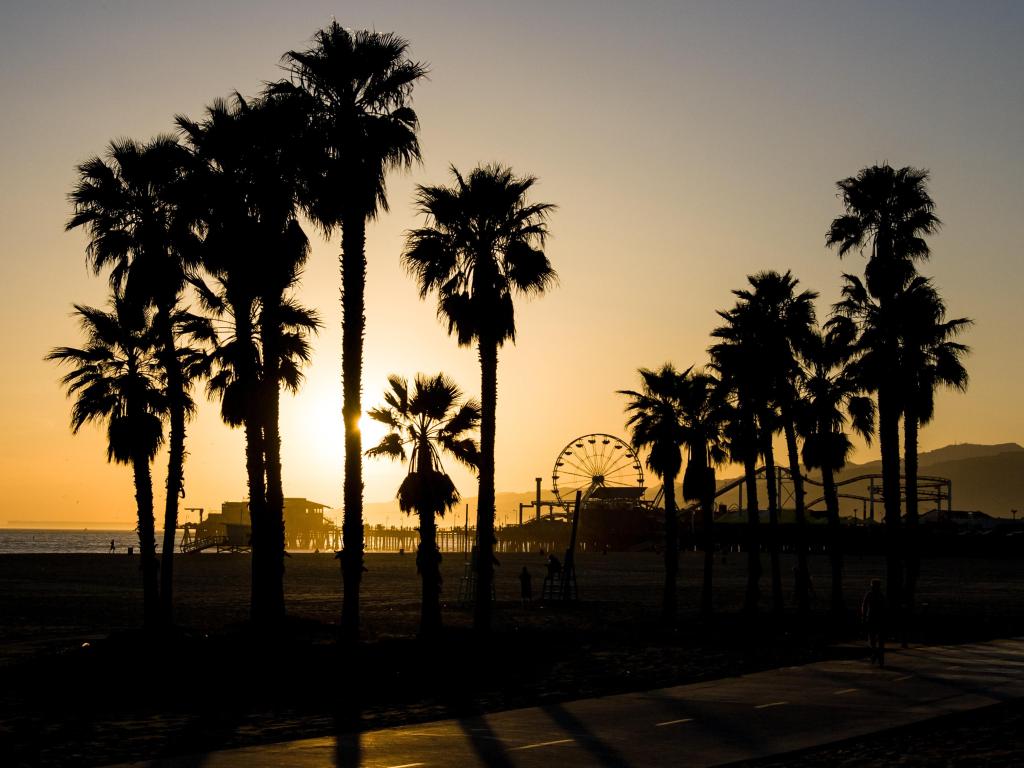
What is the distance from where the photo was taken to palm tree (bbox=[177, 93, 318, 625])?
2762cm

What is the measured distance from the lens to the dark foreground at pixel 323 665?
52.3 ft

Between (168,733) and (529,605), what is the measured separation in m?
31.4

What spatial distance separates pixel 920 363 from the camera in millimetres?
39219

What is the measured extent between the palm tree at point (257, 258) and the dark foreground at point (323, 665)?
9.64 feet

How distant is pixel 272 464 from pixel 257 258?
5.29 meters

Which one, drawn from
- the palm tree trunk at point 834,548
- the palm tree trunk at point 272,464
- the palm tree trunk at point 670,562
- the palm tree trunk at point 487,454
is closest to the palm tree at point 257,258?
the palm tree trunk at point 272,464

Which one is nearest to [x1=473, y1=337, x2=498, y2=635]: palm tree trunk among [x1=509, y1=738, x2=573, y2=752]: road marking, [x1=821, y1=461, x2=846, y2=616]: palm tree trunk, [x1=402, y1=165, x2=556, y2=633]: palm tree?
[x1=402, y1=165, x2=556, y2=633]: palm tree

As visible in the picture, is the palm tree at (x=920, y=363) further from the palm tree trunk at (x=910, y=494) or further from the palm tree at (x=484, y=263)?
the palm tree at (x=484, y=263)

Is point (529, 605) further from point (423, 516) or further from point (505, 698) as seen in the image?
point (505, 698)

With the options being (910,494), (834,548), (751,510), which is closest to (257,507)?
(751,510)

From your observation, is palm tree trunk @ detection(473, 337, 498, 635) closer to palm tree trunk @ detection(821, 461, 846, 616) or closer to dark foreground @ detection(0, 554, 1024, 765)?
dark foreground @ detection(0, 554, 1024, 765)

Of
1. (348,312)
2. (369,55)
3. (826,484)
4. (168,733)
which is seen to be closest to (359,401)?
(348,312)

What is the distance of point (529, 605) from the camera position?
151 ft

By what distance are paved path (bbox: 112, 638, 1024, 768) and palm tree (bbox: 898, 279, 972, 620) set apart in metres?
19.1
